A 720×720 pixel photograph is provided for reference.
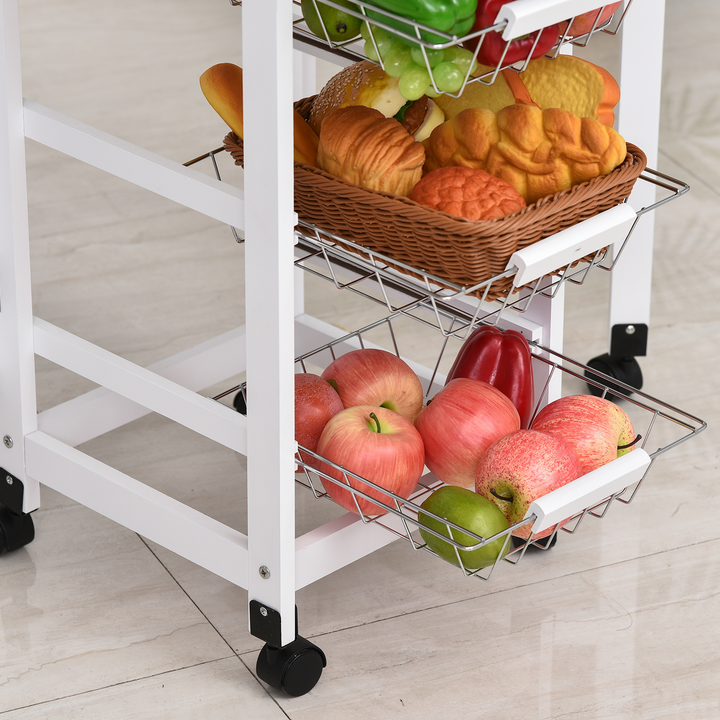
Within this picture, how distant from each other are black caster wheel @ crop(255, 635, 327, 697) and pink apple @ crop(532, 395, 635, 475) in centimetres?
40

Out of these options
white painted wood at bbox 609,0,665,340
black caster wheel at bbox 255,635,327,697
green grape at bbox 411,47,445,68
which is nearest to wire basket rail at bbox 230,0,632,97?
green grape at bbox 411,47,445,68

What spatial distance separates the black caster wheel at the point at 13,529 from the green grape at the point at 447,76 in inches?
37.1

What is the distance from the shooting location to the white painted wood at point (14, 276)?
1.42 meters

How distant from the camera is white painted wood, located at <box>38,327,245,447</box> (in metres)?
1.74

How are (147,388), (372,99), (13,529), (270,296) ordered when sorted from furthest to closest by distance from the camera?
(13,529) < (147,388) < (372,99) < (270,296)

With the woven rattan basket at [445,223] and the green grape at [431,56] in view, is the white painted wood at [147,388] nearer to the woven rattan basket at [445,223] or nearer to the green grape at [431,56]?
the woven rattan basket at [445,223]

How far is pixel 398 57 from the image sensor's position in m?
1.17

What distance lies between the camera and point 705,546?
176 cm

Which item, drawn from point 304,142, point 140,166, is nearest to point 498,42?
point 304,142

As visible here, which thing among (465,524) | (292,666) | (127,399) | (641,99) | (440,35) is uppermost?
(440,35)

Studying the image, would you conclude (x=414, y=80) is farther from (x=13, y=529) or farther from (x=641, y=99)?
(x=13, y=529)

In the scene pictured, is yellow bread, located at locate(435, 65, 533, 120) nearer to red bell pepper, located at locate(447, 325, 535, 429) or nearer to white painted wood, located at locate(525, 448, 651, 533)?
red bell pepper, located at locate(447, 325, 535, 429)

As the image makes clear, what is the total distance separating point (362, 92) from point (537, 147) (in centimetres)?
22

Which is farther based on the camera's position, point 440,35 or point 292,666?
point 292,666
